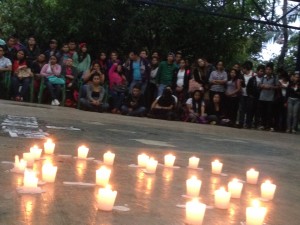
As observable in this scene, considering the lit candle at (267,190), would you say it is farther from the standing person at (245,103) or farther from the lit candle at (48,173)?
the standing person at (245,103)

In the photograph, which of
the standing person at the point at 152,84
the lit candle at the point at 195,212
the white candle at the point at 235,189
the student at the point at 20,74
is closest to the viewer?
the lit candle at the point at 195,212

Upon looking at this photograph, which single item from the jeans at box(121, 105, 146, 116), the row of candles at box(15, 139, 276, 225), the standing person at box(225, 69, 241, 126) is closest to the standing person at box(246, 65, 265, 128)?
the standing person at box(225, 69, 241, 126)

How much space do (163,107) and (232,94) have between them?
182 centimetres

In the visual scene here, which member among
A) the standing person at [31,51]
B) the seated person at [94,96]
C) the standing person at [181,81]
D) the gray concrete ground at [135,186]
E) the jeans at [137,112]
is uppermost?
the standing person at [31,51]

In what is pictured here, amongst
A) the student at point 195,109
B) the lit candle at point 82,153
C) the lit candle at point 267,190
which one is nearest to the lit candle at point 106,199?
the lit candle at point 267,190

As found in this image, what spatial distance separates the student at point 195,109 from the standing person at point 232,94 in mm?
696

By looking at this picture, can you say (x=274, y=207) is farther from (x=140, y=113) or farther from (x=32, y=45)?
(x=32, y=45)

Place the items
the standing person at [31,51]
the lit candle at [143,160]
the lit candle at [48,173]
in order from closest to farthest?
1. the lit candle at [48,173]
2. the lit candle at [143,160]
3. the standing person at [31,51]

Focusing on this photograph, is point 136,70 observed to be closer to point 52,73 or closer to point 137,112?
point 137,112

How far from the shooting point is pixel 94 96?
13188 millimetres

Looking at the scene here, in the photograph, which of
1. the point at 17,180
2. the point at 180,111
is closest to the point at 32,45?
the point at 180,111

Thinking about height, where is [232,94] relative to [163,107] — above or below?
above

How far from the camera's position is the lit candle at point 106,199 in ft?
9.28

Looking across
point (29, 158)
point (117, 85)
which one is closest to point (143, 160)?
point (29, 158)
